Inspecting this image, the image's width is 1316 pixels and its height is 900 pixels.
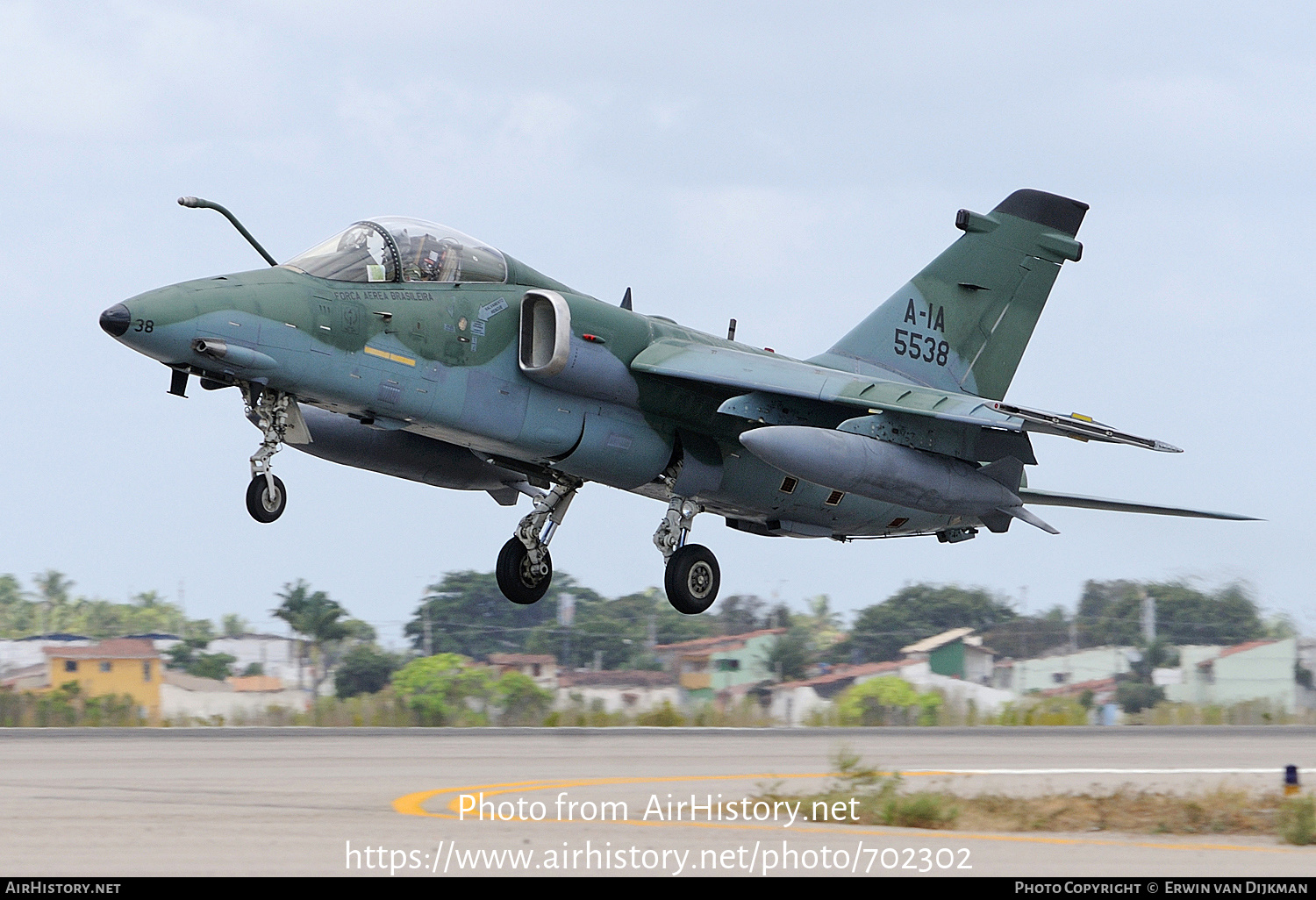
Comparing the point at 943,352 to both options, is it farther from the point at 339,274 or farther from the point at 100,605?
the point at 100,605

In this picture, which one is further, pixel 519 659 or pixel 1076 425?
pixel 519 659

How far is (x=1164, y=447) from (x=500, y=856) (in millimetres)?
9105

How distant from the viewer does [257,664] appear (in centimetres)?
2911

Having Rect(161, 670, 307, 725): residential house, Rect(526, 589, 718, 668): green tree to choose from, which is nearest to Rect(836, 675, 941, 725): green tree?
Rect(526, 589, 718, 668): green tree

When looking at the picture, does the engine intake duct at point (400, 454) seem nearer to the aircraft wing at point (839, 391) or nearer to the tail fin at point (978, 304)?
the aircraft wing at point (839, 391)

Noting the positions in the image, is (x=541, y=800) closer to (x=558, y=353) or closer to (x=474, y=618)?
(x=558, y=353)

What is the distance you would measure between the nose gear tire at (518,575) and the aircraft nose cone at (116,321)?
18.4 ft

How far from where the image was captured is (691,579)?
1750 centimetres

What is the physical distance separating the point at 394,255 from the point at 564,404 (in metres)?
2.32

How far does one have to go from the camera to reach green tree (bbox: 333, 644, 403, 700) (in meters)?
28.4

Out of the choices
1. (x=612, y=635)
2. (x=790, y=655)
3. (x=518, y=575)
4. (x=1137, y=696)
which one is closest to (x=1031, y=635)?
(x=1137, y=696)

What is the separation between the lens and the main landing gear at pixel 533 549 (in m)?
18.1

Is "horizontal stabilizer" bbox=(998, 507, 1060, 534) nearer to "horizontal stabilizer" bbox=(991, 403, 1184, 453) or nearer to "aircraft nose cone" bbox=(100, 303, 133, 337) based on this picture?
"horizontal stabilizer" bbox=(991, 403, 1184, 453)

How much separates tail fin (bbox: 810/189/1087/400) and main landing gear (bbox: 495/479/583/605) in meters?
3.96
